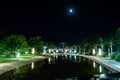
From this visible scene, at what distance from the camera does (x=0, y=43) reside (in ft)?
214

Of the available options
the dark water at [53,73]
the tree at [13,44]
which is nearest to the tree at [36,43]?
the tree at [13,44]

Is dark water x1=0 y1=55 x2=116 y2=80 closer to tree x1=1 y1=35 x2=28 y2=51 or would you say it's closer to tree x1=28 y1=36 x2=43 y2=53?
tree x1=1 y1=35 x2=28 y2=51

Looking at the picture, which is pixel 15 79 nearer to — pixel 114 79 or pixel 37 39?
pixel 114 79

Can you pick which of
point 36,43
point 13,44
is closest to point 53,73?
point 13,44

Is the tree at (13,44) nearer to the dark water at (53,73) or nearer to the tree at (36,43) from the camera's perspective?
the dark water at (53,73)

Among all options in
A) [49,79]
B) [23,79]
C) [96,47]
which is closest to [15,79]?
[23,79]

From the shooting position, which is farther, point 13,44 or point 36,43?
point 36,43

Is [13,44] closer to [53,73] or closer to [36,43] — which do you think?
[36,43]

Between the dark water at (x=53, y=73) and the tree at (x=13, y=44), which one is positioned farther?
the tree at (x=13, y=44)

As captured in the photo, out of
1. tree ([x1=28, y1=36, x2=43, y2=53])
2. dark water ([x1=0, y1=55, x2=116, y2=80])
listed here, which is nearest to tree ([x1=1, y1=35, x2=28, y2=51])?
dark water ([x1=0, y1=55, x2=116, y2=80])

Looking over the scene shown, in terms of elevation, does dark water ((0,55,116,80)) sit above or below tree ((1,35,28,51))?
below

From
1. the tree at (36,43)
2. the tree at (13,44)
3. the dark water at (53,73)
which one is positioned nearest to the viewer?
the dark water at (53,73)

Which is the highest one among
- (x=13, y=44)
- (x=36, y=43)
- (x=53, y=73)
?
(x=36, y=43)

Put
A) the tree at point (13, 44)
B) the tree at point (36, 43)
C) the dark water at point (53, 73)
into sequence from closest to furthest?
the dark water at point (53, 73) → the tree at point (13, 44) → the tree at point (36, 43)
